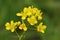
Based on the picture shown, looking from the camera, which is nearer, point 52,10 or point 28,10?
point 28,10

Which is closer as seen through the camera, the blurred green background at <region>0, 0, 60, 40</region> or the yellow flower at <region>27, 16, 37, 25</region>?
the yellow flower at <region>27, 16, 37, 25</region>

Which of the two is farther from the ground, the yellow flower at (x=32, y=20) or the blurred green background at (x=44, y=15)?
the blurred green background at (x=44, y=15)

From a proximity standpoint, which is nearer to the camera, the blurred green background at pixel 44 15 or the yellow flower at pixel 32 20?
the yellow flower at pixel 32 20

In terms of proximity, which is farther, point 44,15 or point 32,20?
point 44,15

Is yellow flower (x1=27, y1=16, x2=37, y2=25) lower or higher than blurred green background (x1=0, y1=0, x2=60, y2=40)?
lower

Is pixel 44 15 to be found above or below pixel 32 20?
above

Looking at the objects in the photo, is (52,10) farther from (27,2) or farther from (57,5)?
(27,2)

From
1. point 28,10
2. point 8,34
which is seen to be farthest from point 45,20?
point 28,10

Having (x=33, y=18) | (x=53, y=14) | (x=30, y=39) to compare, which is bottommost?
(x=33, y=18)
